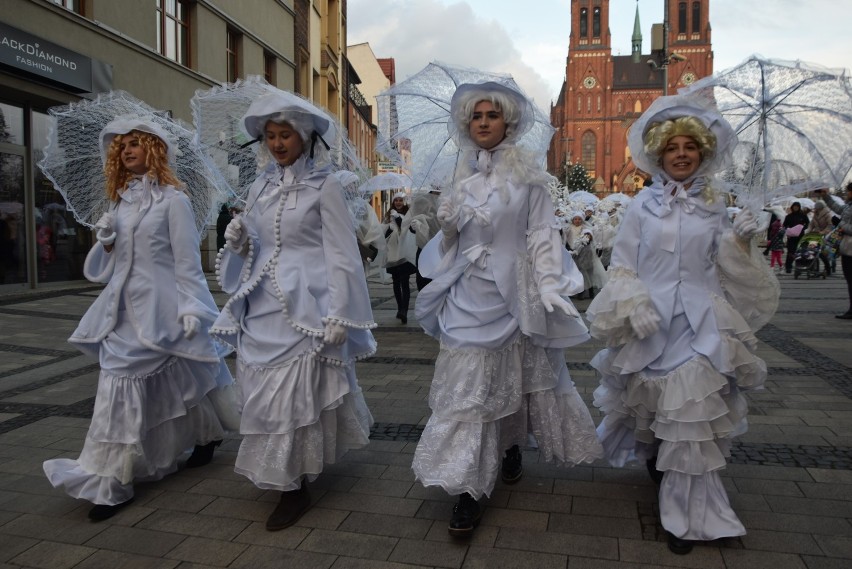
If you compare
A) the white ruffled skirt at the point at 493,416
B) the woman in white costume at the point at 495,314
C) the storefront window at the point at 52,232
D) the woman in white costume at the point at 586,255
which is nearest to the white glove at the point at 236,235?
the woman in white costume at the point at 495,314

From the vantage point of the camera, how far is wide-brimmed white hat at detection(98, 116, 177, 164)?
12.5 feet

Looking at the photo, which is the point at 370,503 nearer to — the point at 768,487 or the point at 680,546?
the point at 680,546

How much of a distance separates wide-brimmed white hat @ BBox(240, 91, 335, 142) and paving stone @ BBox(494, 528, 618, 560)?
221 cm

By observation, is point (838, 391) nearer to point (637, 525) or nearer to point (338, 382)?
point (637, 525)

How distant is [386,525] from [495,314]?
1.12m

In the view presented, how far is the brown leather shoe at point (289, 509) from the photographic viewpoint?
3.33m

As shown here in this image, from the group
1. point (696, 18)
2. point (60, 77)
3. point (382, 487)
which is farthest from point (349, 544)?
point (696, 18)

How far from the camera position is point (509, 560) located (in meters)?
2.99

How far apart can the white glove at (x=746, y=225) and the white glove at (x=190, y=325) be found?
266cm

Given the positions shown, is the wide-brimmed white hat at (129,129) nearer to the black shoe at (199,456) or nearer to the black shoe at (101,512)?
the black shoe at (199,456)

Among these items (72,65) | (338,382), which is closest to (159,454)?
(338,382)

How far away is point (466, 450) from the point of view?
3295mm

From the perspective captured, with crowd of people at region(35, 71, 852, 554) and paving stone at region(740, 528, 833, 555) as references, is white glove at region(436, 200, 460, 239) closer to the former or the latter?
crowd of people at region(35, 71, 852, 554)

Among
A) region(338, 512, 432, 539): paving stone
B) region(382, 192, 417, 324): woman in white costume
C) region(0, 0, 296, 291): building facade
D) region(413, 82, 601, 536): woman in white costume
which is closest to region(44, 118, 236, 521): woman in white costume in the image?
region(338, 512, 432, 539): paving stone
